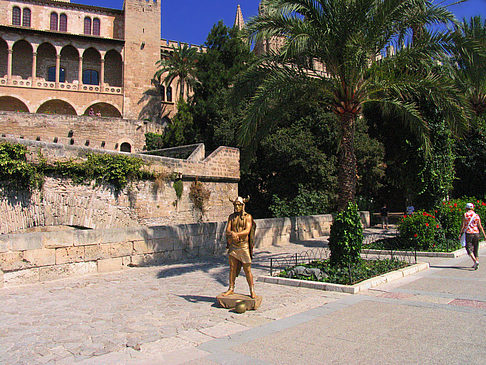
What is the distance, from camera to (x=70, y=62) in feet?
134

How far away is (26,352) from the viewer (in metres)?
4.48

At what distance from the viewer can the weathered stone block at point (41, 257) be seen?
8414mm

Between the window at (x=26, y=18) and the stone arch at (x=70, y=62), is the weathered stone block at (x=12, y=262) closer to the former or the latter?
the stone arch at (x=70, y=62)

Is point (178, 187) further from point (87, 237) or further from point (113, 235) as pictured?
point (87, 237)

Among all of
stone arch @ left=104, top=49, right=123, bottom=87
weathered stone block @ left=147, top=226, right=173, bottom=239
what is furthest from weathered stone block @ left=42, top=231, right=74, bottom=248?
stone arch @ left=104, top=49, right=123, bottom=87

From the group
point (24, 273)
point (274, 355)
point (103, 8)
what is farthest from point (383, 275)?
point (103, 8)

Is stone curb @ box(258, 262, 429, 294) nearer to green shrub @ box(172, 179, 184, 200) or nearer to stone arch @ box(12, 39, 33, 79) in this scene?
green shrub @ box(172, 179, 184, 200)

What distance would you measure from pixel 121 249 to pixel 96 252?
2.24 feet

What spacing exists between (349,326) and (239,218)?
2329mm

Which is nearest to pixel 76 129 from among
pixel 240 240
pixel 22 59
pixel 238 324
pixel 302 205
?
pixel 302 205

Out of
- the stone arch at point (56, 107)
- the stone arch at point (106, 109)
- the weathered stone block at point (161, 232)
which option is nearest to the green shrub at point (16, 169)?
the weathered stone block at point (161, 232)

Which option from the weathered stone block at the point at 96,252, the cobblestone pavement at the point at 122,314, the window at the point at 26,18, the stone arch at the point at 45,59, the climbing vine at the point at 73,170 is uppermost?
the window at the point at 26,18

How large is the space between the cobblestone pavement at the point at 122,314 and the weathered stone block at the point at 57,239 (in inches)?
32.1

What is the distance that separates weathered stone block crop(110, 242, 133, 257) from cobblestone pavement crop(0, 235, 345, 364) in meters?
0.63
